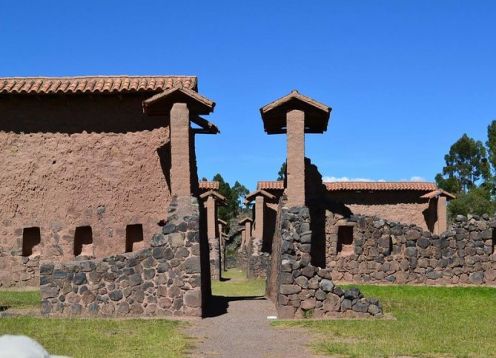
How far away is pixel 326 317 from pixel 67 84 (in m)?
11.3

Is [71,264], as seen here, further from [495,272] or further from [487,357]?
[495,272]

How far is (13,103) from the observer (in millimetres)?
20578

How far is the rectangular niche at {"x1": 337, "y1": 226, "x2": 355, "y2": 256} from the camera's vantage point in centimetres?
2292

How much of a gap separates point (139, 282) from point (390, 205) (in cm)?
2063

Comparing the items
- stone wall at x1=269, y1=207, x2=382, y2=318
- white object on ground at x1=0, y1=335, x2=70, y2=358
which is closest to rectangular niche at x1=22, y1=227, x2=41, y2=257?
stone wall at x1=269, y1=207, x2=382, y2=318

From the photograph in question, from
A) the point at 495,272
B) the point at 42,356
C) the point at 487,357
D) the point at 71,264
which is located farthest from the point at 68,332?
the point at 495,272

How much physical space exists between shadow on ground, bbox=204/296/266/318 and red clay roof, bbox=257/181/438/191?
43.9 ft

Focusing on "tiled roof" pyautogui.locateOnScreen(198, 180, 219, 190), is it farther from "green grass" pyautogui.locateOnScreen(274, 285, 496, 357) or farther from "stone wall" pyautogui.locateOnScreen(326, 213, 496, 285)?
"green grass" pyautogui.locateOnScreen(274, 285, 496, 357)

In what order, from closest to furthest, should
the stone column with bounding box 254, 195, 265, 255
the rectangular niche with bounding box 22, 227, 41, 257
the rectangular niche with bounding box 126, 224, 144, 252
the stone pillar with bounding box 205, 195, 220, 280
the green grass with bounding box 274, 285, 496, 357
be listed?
the green grass with bounding box 274, 285, 496, 357 → the rectangular niche with bounding box 126, 224, 144, 252 → the rectangular niche with bounding box 22, 227, 41, 257 → the stone column with bounding box 254, 195, 265, 255 → the stone pillar with bounding box 205, 195, 220, 280

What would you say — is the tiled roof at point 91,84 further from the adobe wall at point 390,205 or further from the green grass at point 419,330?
the adobe wall at point 390,205

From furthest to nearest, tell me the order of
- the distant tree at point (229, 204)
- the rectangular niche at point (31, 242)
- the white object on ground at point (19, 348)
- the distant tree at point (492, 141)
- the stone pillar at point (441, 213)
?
the distant tree at point (229, 204), the distant tree at point (492, 141), the stone pillar at point (441, 213), the rectangular niche at point (31, 242), the white object on ground at point (19, 348)

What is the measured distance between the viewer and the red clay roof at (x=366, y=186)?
3294cm

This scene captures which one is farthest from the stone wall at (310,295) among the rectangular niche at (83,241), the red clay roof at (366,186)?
the red clay roof at (366,186)

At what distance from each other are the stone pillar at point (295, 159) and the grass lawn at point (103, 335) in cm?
461
